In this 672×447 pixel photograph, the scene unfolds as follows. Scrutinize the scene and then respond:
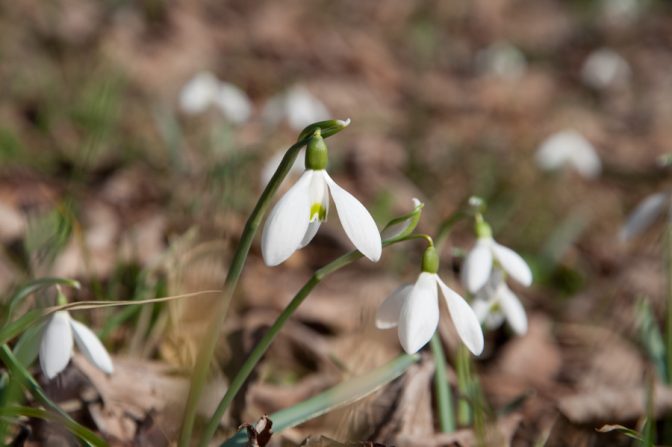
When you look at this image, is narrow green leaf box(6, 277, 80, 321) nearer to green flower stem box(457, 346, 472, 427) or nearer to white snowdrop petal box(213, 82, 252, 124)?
green flower stem box(457, 346, 472, 427)

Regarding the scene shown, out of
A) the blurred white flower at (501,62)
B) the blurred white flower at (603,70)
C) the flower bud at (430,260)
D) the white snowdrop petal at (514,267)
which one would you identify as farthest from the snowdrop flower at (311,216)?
the blurred white flower at (603,70)

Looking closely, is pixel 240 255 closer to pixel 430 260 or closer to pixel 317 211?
pixel 317 211

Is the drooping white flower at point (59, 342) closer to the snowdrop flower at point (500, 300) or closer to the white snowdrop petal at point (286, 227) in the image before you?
the white snowdrop petal at point (286, 227)

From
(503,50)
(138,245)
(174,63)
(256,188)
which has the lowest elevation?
(138,245)

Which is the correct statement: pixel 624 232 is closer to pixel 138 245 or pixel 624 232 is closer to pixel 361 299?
pixel 361 299

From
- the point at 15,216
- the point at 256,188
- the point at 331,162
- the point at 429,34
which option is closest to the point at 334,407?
the point at 15,216

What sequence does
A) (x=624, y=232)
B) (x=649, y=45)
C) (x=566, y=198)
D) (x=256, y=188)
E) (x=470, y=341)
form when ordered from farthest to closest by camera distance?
(x=649, y=45)
(x=566, y=198)
(x=256, y=188)
(x=624, y=232)
(x=470, y=341)

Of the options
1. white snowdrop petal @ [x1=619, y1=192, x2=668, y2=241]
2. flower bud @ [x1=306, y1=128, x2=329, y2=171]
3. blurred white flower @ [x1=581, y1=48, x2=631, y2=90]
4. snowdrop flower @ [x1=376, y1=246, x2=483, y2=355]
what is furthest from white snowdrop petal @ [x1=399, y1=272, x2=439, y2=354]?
blurred white flower @ [x1=581, y1=48, x2=631, y2=90]
